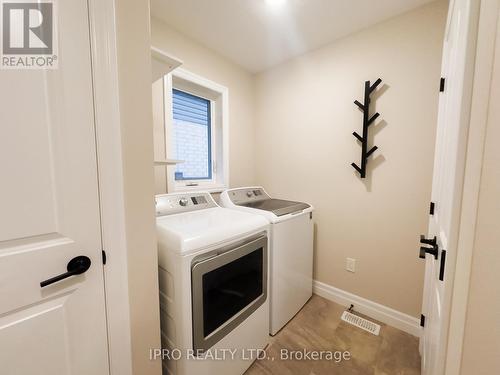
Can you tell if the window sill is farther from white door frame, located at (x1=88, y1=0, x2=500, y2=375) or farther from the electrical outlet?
the electrical outlet

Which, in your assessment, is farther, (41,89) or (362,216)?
(362,216)

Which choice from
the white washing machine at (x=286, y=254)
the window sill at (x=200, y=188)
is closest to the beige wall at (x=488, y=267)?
the white washing machine at (x=286, y=254)

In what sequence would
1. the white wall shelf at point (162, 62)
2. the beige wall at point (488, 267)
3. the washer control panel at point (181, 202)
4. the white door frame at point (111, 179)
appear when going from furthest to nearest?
the washer control panel at point (181, 202) → the white wall shelf at point (162, 62) → the white door frame at point (111, 179) → the beige wall at point (488, 267)

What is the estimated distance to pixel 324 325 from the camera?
1.61 metres

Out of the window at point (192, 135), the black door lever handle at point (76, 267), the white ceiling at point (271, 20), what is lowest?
the black door lever handle at point (76, 267)

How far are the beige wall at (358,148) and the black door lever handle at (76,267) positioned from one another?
1.81 m

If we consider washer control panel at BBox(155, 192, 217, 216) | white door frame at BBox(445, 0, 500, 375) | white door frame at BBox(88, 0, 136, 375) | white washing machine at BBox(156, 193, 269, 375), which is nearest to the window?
washer control panel at BBox(155, 192, 217, 216)

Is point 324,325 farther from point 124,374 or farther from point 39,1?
point 39,1

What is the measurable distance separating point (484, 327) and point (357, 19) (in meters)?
1.97

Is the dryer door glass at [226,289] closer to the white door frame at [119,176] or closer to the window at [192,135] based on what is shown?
the white door frame at [119,176]

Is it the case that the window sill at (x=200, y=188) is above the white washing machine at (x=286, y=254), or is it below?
above

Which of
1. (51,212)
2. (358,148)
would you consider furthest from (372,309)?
(51,212)

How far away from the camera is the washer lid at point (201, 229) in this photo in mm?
917

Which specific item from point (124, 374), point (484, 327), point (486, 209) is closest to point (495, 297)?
point (484, 327)
